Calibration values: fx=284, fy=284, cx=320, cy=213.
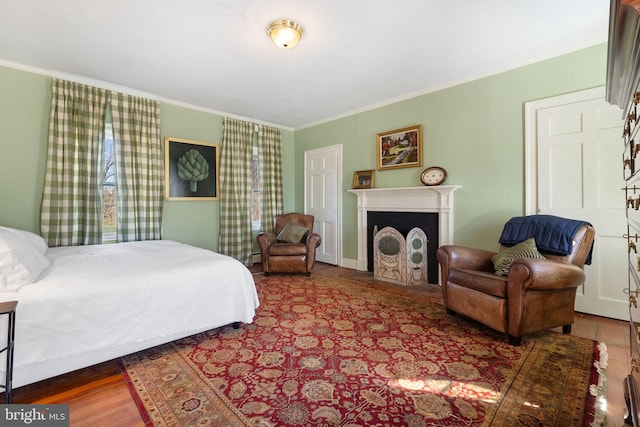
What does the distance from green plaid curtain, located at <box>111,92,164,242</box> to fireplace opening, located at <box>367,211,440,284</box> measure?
Result: 3.01 m

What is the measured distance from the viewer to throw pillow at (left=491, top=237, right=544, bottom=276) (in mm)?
2314

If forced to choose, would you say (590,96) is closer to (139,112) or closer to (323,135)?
(323,135)

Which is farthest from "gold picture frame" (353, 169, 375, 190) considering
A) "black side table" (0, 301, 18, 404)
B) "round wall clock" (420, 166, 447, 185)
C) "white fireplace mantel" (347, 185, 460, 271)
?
"black side table" (0, 301, 18, 404)

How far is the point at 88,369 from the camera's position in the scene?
1.82 m

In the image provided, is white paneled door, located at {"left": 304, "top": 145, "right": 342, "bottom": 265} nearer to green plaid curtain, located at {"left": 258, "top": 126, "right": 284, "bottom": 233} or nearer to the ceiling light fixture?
green plaid curtain, located at {"left": 258, "top": 126, "right": 284, "bottom": 233}

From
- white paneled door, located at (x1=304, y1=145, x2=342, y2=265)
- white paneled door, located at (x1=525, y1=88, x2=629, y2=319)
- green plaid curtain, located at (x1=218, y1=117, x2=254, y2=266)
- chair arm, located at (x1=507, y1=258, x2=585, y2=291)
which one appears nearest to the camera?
chair arm, located at (x1=507, y1=258, x2=585, y2=291)

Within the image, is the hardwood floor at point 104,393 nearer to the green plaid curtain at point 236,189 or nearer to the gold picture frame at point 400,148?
the gold picture frame at point 400,148

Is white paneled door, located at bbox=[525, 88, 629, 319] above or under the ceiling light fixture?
under

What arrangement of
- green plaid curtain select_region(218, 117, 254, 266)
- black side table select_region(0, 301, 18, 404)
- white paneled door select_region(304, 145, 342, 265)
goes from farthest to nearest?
white paneled door select_region(304, 145, 342, 265) → green plaid curtain select_region(218, 117, 254, 266) → black side table select_region(0, 301, 18, 404)

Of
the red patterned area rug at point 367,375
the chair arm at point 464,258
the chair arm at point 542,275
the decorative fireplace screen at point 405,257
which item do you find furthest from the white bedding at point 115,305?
the decorative fireplace screen at point 405,257

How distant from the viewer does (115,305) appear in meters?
1.72

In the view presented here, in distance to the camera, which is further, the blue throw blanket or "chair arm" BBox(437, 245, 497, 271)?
"chair arm" BBox(437, 245, 497, 271)

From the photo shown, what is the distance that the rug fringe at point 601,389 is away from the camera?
53.3 inches

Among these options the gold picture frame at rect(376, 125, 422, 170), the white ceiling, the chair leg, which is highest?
the white ceiling
